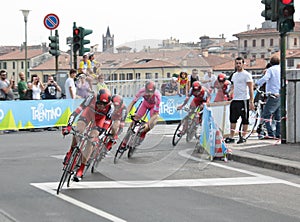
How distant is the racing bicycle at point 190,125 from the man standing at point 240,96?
0.88 metres

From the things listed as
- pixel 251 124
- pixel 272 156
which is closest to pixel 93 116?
pixel 272 156

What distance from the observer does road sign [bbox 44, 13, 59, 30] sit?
85.3 feet

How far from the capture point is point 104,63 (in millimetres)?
9984

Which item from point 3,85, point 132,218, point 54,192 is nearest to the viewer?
point 132,218

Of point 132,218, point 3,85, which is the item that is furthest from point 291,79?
point 3,85

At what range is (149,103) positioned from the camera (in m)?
12.6

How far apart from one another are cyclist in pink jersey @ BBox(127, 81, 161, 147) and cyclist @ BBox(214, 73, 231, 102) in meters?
2.32

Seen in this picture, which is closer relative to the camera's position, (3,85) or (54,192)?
(54,192)

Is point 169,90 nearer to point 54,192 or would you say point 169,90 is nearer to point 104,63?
point 104,63

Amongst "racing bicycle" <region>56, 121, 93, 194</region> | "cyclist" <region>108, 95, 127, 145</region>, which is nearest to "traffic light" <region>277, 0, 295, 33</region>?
"cyclist" <region>108, 95, 127, 145</region>

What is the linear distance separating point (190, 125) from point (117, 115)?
4.35 meters

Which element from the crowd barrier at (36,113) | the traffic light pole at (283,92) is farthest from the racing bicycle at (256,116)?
the crowd barrier at (36,113)

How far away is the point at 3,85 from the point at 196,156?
8983mm

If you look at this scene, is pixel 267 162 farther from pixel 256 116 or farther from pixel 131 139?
pixel 256 116
